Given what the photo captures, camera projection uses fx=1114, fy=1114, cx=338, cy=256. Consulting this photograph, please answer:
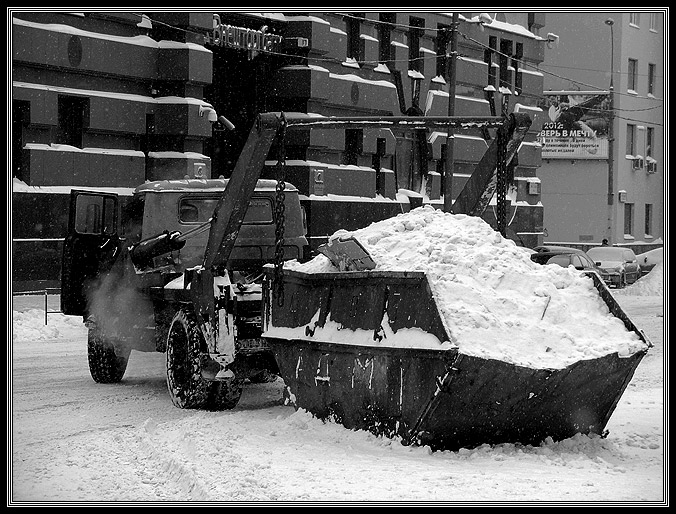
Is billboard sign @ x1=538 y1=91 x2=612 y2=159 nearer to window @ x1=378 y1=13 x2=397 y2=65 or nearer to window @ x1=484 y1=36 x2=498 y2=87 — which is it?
window @ x1=484 y1=36 x2=498 y2=87

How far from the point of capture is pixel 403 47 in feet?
112

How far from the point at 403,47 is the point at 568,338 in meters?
26.5

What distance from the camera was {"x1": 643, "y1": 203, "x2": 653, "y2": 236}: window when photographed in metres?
50.7

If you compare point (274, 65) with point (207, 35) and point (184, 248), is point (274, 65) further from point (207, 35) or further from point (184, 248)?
point (184, 248)

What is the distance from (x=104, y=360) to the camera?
13.5 metres

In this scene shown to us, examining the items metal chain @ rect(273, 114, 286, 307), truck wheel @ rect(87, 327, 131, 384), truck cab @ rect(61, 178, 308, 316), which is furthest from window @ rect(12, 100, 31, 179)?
metal chain @ rect(273, 114, 286, 307)

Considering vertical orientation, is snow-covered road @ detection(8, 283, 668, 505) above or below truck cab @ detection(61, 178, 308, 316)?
below

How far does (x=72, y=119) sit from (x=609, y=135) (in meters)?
32.1

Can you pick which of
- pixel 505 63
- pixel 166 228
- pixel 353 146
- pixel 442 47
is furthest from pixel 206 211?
pixel 505 63

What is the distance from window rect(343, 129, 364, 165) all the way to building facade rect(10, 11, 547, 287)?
0.10ft

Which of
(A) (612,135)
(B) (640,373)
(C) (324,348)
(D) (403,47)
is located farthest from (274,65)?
(A) (612,135)

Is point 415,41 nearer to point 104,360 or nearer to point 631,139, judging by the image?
point 631,139

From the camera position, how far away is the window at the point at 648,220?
50.7m

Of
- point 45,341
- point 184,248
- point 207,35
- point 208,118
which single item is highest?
point 207,35
